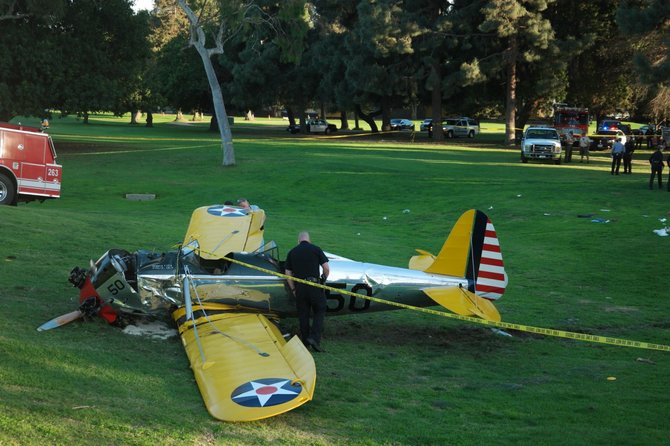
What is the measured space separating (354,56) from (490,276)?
57139 mm

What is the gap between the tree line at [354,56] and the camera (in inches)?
1774

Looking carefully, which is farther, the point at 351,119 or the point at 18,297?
the point at 351,119

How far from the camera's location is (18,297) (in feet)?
37.6

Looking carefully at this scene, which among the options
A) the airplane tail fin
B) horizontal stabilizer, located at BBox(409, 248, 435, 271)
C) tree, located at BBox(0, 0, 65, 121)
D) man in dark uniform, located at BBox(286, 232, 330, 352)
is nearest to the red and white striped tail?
the airplane tail fin

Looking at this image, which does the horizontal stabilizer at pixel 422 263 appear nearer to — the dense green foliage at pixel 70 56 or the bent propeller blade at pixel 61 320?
the bent propeller blade at pixel 61 320

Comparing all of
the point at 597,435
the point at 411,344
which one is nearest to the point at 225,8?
the point at 411,344

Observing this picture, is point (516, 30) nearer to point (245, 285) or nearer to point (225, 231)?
point (225, 231)

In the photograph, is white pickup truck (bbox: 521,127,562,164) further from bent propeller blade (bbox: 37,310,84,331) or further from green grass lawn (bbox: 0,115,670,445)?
bent propeller blade (bbox: 37,310,84,331)

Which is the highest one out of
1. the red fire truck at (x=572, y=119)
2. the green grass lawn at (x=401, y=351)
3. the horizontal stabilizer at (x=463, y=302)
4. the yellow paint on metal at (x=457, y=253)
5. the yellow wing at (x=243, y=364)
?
the red fire truck at (x=572, y=119)

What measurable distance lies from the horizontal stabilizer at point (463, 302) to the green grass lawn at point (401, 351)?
0.69 metres

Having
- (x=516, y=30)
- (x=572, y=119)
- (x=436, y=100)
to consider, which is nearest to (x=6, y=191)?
(x=516, y=30)

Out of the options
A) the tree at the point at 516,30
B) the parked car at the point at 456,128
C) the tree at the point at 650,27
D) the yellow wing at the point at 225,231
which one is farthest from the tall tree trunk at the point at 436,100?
the yellow wing at the point at 225,231

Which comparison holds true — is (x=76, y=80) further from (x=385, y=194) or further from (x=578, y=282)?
(x=578, y=282)

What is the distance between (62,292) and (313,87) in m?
66.6
